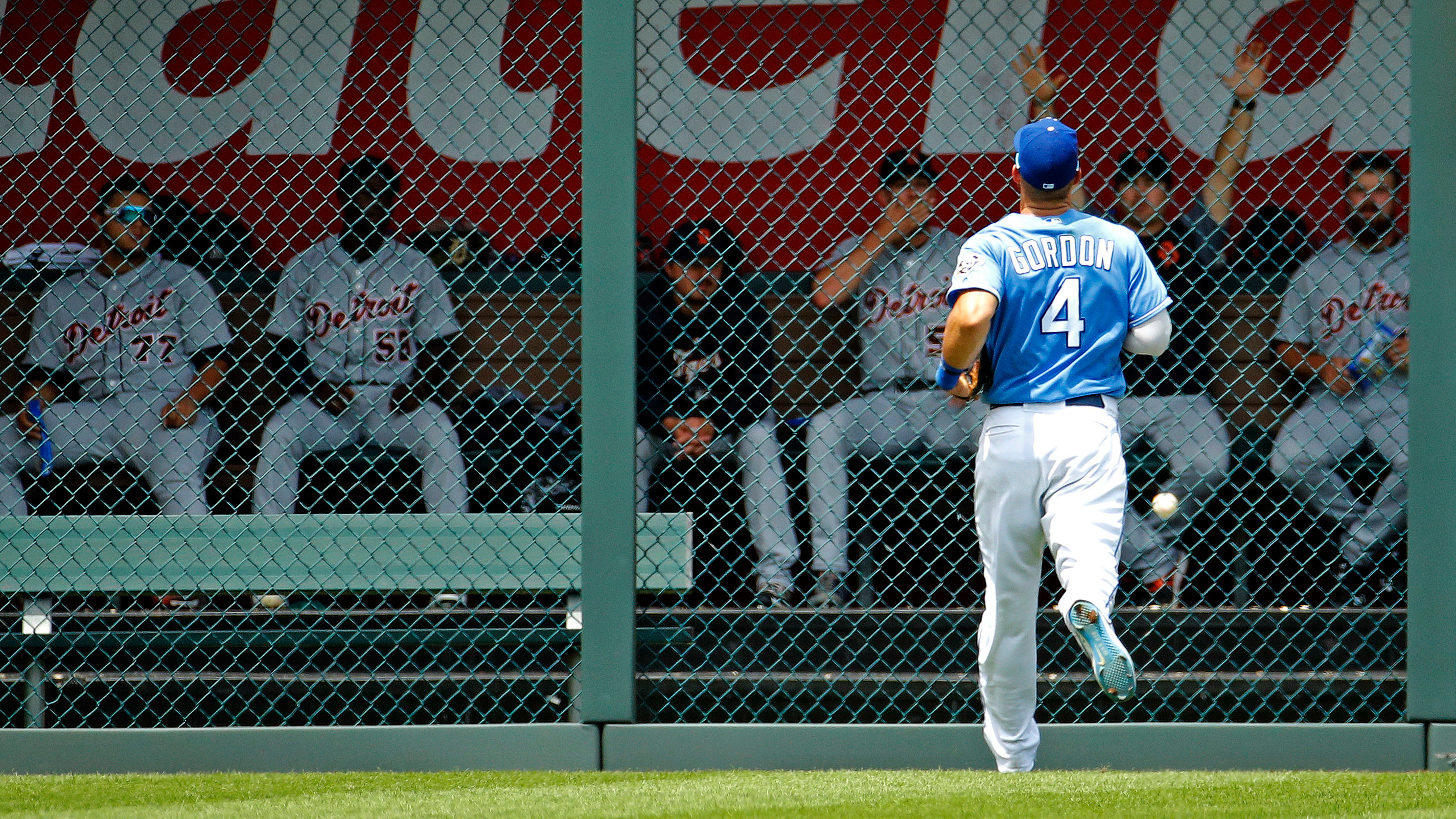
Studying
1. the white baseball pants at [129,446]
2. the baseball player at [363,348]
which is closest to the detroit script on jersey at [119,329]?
the white baseball pants at [129,446]

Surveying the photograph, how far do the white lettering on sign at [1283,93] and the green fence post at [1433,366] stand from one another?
1710 mm

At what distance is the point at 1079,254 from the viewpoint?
8.59ft

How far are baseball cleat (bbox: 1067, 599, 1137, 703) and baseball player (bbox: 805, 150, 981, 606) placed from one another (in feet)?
4.72

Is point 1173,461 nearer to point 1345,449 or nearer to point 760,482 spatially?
point 1345,449

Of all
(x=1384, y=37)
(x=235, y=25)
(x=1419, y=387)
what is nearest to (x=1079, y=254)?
(x=1419, y=387)

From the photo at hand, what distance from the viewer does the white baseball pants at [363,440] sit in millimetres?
4207

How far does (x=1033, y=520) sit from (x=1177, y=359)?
64.0 inches

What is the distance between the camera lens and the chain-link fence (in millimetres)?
3592

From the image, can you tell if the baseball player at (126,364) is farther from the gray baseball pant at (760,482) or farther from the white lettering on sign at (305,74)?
the gray baseball pant at (760,482)

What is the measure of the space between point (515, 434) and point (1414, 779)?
302 centimetres

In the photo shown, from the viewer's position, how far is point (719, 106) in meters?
4.98

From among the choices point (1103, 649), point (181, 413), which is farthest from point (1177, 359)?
point (181, 413)

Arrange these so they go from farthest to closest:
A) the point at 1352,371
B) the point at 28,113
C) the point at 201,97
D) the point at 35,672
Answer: the point at 201,97, the point at 28,113, the point at 1352,371, the point at 35,672

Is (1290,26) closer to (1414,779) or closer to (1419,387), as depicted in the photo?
(1419,387)
